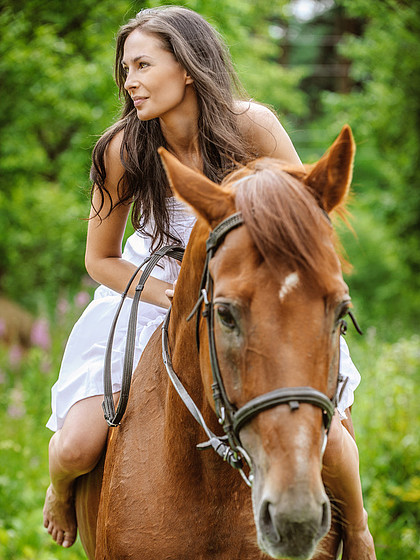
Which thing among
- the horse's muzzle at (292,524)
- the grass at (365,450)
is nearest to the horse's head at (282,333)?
the horse's muzzle at (292,524)

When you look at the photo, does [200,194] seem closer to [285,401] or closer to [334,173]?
[334,173]

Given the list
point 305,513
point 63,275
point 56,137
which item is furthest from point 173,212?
point 63,275

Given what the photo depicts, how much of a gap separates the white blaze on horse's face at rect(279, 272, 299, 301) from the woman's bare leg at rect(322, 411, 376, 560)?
0.90m

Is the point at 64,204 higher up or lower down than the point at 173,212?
higher up

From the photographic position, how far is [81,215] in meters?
10.5

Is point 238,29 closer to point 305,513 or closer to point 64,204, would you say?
point 64,204

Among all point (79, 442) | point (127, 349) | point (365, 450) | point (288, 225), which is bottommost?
point (365, 450)

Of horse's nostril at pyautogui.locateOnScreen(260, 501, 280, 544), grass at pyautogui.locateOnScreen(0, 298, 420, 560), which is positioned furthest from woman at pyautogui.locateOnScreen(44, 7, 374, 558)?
grass at pyautogui.locateOnScreen(0, 298, 420, 560)

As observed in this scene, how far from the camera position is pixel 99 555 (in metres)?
2.76

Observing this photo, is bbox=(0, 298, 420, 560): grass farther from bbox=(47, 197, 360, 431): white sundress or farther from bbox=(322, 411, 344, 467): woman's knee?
bbox=(47, 197, 360, 431): white sundress

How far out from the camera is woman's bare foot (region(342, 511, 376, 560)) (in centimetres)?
278

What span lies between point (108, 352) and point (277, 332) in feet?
4.30

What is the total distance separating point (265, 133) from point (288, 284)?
4.35ft

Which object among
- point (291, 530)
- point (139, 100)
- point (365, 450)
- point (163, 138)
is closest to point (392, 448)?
point (365, 450)
